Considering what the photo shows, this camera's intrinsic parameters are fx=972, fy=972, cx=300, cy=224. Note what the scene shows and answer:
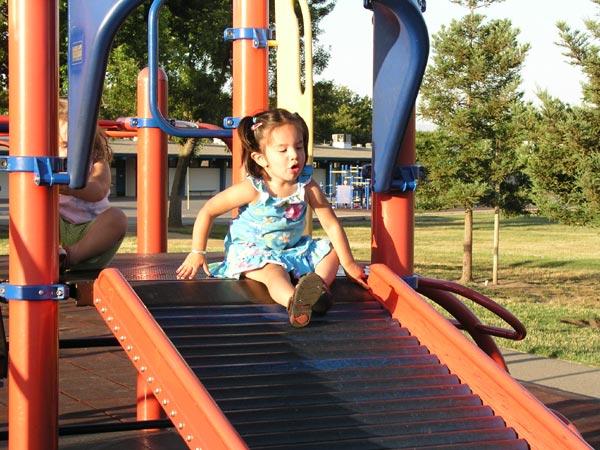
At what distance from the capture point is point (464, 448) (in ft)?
9.38

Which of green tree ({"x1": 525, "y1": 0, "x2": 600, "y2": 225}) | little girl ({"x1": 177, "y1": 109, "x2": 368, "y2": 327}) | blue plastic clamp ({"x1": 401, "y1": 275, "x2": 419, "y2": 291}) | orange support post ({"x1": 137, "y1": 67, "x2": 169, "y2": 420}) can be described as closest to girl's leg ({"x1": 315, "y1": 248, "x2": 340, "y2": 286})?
little girl ({"x1": 177, "y1": 109, "x2": 368, "y2": 327})

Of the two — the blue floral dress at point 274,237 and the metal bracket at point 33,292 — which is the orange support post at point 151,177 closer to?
the blue floral dress at point 274,237

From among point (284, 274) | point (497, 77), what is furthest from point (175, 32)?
point (284, 274)

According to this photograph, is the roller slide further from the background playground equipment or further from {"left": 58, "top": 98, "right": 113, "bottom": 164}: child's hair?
the background playground equipment

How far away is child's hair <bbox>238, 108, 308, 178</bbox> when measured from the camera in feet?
12.0

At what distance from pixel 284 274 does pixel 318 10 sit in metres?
22.0

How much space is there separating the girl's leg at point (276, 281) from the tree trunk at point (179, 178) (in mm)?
19137

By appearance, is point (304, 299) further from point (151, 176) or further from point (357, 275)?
point (151, 176)

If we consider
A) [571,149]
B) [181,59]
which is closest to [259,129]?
[571,149]

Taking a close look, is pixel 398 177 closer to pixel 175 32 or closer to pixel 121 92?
pixel 121 92

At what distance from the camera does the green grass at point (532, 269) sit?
8.91 metres

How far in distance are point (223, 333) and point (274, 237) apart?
2.04 ft

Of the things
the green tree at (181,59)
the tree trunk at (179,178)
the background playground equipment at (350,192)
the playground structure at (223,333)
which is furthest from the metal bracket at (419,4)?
the background playground equipment at (350,192)

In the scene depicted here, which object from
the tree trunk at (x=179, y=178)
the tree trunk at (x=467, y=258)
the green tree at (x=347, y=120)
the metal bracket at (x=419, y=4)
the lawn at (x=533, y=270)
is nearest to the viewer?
the metal bracket at (x=419, y=4)
